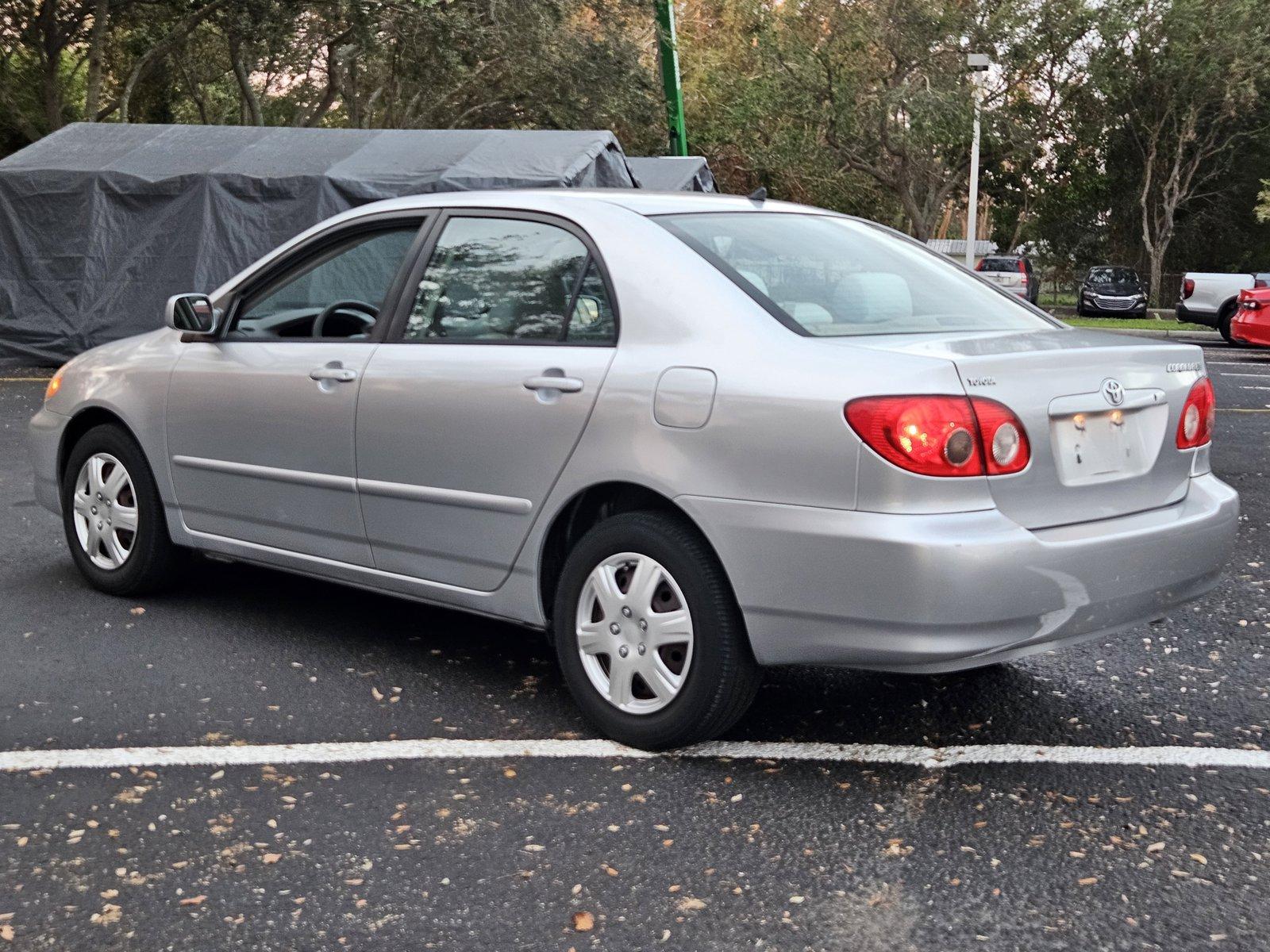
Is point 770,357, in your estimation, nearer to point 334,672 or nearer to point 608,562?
point 608,562

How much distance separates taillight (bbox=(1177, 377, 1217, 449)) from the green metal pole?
20.3 m

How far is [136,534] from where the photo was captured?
18.0 ft

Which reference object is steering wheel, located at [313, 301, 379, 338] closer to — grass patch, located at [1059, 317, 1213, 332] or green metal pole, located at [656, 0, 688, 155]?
green metal pole, located at [656, 0, 688, 155]

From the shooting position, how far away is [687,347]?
3822 millimetres

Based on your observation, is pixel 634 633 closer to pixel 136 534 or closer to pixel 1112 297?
pixel 136 534

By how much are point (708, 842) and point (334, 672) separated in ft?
5.86

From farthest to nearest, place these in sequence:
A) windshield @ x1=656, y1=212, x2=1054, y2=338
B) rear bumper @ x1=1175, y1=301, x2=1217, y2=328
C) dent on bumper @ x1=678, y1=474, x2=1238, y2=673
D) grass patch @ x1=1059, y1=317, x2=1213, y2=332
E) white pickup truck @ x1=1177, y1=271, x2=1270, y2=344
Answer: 1. grass patch @ x1=1059, y1=317, x2=1213, y2=332
2. rear bumper @ x1=1175, y1=301, x2=1217, y2=328
3. white pickup truck @ x1=1177, y1=271, x2=1270, y2=344
4. windshield @ x1=656, y1=212, x2=1054, y2=338
5. dent on bumper @ x1=678, y1=474, x2=1238, y2=673

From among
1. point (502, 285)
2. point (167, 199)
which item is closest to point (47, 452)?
point (502, 285)

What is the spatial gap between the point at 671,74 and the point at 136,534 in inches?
787

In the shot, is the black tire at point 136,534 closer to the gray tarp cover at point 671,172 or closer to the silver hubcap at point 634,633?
the silver hubcap at point 634,633

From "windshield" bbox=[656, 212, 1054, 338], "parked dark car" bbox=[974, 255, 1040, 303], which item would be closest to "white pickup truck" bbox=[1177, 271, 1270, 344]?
"parked dark car" bbox=[974, 255, 1040, 303]

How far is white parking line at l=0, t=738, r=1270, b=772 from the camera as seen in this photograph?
3869mm

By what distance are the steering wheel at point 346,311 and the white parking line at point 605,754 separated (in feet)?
5.33

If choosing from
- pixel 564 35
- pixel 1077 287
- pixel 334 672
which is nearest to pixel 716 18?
pixel 1077 287
